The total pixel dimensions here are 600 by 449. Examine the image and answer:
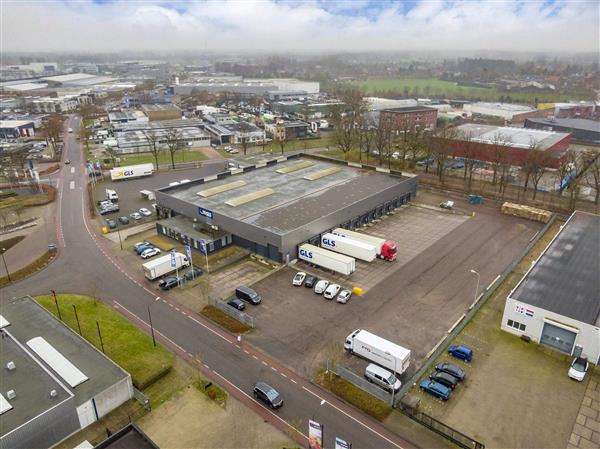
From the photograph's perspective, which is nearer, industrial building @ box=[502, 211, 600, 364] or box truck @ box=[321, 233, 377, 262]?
industrial building @ box=[502, 211, 600, 364]

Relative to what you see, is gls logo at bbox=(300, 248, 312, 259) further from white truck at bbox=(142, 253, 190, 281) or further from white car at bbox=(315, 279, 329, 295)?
white truck at bbox=(142, 253, 190, 281)

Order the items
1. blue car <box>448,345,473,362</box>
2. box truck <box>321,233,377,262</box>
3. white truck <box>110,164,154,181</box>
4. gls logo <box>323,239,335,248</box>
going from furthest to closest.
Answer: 1. white truck <box>110,164,154,181</box>
2. gls logo <box>323,239,335,248</box>
3. box truck <box>321,233,377,262</box>
4. blue car <box>448,345,473,362</box>

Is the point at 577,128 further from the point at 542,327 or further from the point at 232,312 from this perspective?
the point at 232,312

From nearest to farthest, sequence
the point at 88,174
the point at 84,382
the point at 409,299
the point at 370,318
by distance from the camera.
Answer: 1. the point at 84,382
2. the point at 370,318
3. the point at 409,299
4. the point at 88,174

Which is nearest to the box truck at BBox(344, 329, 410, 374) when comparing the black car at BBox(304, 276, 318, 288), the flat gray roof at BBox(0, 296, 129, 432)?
the black car at BBox(304, 276, 318, 288)

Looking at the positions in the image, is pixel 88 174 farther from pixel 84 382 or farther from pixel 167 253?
pixel 84 382

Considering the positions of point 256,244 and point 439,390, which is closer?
point 439,390

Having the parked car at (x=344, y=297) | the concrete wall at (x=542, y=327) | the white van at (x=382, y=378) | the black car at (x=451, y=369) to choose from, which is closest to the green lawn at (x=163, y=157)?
the parked car at (x=344, y=297)

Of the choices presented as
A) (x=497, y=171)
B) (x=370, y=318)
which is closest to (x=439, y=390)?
(x=370, y=318)

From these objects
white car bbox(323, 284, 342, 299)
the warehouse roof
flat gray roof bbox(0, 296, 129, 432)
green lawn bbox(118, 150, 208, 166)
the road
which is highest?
the warehouse roof
